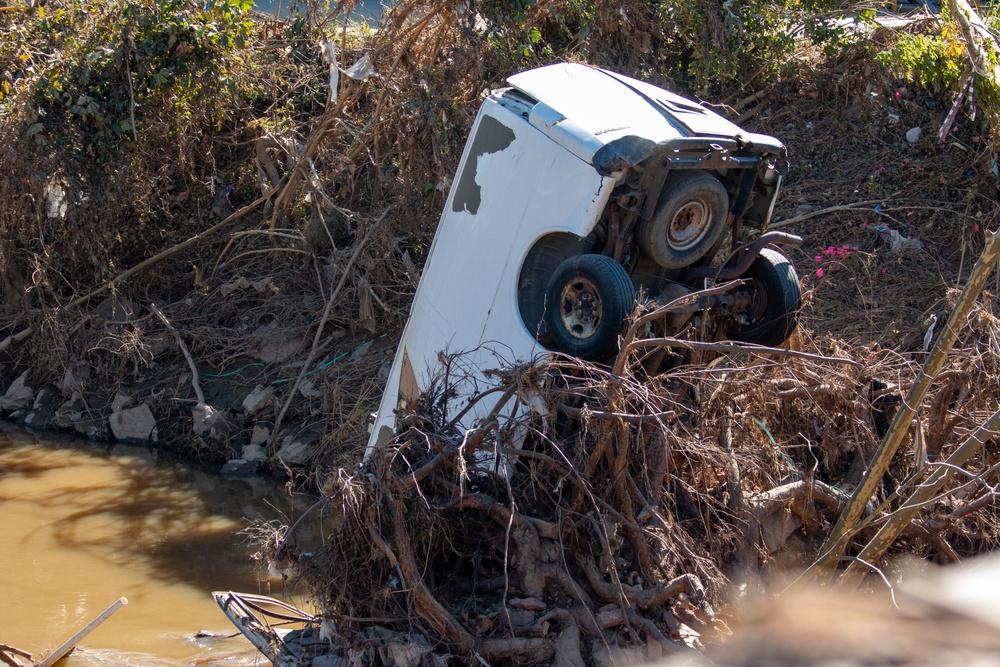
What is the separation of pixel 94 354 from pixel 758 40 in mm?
8469

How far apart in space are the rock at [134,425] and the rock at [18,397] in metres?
1.31

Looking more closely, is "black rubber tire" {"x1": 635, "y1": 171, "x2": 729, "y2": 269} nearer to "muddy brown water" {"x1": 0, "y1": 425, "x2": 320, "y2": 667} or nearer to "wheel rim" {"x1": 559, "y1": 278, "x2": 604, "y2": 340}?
"wheel rim" {"x1": 559, "y1": 278, "x2": 604, "y2": 340}

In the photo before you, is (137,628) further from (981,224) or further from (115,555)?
(981,224)

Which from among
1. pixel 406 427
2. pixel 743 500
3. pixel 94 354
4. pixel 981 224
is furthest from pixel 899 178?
pixel 94 354

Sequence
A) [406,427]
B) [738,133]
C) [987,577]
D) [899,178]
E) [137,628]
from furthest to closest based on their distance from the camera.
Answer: [899,178] → [137,628] → [738,133] → [406,427] → [987,577]

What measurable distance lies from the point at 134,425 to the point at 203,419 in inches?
35.2

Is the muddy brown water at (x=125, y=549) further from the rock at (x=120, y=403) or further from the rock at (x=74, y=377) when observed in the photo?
the rock at (x=74, y=377)

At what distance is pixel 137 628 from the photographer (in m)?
6.62

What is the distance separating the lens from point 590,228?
15.8 ft

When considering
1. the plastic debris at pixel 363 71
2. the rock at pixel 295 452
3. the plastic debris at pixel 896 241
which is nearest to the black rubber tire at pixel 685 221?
the plastic debris at pixel 896 241

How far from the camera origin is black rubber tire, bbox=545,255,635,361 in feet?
15.0

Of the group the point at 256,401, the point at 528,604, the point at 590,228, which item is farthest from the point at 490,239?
the point at 256,401

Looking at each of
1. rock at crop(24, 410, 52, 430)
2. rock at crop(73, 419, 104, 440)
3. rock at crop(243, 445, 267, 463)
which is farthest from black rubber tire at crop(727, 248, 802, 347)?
rock at crop(24, 410, 52, 430)

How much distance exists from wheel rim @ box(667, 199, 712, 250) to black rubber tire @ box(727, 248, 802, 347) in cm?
39
